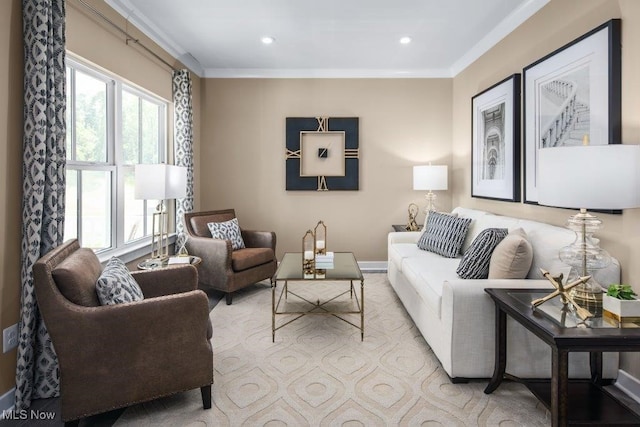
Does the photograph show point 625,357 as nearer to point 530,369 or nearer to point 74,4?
point 530,369

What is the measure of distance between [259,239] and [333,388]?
251cm

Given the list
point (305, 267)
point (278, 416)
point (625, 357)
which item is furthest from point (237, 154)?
point (625, 357)

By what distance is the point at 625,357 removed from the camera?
2201mm

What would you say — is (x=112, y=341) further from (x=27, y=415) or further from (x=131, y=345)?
(x=27, y=415)

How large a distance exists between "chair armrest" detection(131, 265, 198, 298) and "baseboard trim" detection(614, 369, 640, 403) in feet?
9.01

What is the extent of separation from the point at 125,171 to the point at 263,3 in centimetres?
199

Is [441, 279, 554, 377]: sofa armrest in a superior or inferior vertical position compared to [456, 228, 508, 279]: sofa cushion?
inferior

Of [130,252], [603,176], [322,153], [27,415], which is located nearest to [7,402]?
[27,415]

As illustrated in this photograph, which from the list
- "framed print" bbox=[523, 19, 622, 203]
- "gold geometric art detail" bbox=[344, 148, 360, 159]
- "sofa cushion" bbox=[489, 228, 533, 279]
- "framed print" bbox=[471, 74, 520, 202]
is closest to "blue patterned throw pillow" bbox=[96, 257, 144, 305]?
"sofa cushion" bbox=[489, 228, 533, 279]

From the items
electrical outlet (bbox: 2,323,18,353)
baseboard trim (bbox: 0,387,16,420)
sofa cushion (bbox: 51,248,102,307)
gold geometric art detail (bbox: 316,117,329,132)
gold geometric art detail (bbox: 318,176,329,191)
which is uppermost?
gold geometric art detail (bbox: 316,117,329,132)

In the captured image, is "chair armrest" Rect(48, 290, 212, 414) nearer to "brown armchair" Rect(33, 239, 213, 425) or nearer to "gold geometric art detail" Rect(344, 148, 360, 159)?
"brown armchair" Rect(33, 239, 213, 425)

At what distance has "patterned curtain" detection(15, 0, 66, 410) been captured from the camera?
6.70ft

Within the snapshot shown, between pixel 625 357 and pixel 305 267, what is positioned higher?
pixel 305 267

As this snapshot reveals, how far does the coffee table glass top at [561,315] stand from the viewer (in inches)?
65.1
